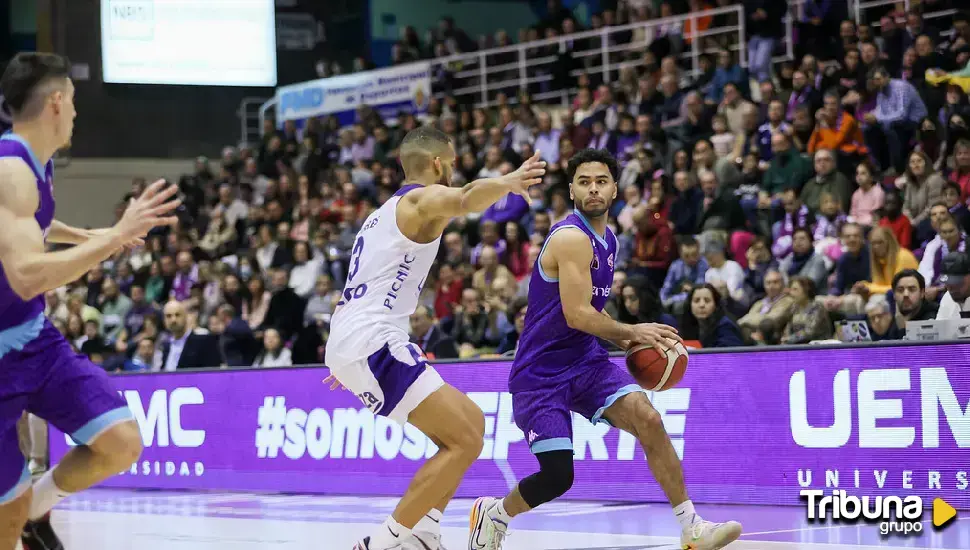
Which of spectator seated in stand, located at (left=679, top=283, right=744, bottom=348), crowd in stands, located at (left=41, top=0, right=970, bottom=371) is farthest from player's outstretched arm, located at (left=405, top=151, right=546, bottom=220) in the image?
crowd in stands, located at (left=41, top=0, right=970, bottom=371)

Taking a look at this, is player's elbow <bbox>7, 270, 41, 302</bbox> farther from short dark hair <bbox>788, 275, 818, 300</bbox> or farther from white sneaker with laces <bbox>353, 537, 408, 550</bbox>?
short dark hair <bbox>788, 275, 818, 300</bbox>

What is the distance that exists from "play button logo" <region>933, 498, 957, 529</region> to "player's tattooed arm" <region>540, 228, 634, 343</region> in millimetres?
2511

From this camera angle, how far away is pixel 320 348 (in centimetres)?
1430

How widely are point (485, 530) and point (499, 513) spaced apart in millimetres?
111

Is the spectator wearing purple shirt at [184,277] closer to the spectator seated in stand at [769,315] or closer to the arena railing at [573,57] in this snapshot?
the arena railing at [573,57]

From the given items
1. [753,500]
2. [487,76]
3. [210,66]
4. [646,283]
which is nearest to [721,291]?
[646,283]

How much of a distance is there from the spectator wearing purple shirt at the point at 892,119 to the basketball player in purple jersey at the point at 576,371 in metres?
8.05

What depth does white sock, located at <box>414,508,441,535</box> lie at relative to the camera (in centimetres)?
575

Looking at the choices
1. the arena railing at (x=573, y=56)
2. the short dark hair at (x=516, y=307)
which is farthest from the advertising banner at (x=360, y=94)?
the short dark hair at (x=516, y=307)

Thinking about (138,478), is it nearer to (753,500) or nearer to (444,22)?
(753,500)

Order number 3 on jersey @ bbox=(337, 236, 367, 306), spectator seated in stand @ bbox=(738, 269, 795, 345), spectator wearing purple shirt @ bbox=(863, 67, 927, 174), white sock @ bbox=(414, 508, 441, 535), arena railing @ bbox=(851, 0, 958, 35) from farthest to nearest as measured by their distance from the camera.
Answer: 1. arena railing @ bbox=(851, 0, 958, 35)
2. spectator wearing purple shirt @ bbox=(863, 67, 927, 174)
3. spectator seated in stand @ bbox=(738, 269, 795, 345)
4. number 3 on jersey @ bbox=(337, 236, 367, 306)
5. white sock @ bbox=(414, 508, 441, 535)

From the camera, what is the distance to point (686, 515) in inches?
240

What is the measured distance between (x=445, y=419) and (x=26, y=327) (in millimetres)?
1829

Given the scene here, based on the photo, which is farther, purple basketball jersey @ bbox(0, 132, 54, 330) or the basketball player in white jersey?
the basketball player in white jersey
